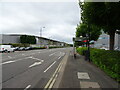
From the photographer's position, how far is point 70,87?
15.9 ft

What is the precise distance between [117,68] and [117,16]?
433cm

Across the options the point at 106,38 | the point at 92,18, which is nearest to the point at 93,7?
the point at 92,18

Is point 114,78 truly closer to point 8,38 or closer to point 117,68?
point 117,68

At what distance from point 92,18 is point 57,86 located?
21.7 feet

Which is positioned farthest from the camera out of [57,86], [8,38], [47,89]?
[8,38]

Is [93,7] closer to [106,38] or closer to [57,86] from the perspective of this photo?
[57,86]

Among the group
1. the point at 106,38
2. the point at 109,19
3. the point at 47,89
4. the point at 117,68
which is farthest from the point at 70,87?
the point at 106,38

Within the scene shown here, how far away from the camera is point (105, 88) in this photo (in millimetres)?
4855

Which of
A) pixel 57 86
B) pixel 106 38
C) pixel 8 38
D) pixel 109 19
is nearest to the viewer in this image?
pixel 57 86

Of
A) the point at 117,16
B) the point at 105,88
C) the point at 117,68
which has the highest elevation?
the point at 117,16

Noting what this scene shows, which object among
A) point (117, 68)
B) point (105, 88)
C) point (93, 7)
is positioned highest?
point (93, 7)

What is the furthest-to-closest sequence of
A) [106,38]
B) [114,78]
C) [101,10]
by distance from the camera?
[106,38]
[101,10]
[114,78]

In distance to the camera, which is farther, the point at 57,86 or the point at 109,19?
the point at 109,19

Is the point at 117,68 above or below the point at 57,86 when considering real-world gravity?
above
